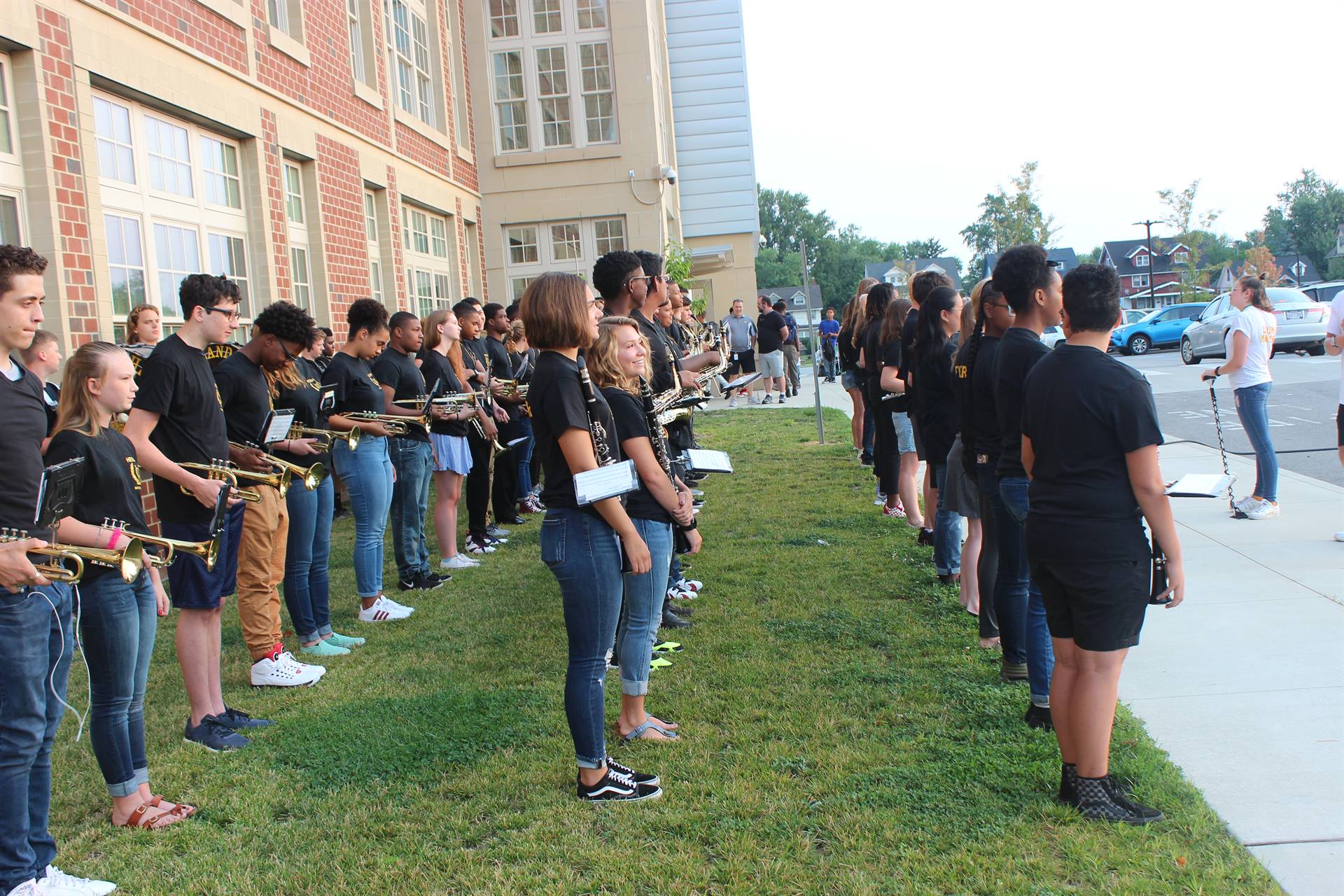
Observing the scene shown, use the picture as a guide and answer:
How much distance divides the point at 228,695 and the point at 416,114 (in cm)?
1207

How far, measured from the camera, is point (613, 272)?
5609 mm

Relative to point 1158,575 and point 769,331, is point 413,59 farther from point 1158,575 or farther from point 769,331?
point 1158,575

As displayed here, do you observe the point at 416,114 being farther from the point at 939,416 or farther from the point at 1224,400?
the point at 1224,400

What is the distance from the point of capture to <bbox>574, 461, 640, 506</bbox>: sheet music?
369 cm

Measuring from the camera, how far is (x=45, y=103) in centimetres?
724

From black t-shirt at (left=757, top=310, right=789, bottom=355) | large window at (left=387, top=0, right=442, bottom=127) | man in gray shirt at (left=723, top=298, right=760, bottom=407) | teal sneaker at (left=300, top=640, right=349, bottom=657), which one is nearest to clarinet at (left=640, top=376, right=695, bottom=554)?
teal sneaker at (left=300, top=640, right=349, bottom=657)

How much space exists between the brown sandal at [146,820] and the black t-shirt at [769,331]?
1764cm

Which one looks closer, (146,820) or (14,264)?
(14,264)

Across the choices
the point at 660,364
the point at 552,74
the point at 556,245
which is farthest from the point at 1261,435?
the point at 552,74

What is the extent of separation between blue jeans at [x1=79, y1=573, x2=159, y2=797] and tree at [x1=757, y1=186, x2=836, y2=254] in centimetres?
14458

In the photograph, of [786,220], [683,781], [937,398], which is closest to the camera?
[683,781]

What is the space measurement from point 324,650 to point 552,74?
50.2 feet

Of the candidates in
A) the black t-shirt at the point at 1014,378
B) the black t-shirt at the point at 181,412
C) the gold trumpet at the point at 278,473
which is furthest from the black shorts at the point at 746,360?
the black t-shirt at the point at 181,412

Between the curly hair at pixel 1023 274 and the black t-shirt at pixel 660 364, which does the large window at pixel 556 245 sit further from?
the curly hair at pixel 1023 274
